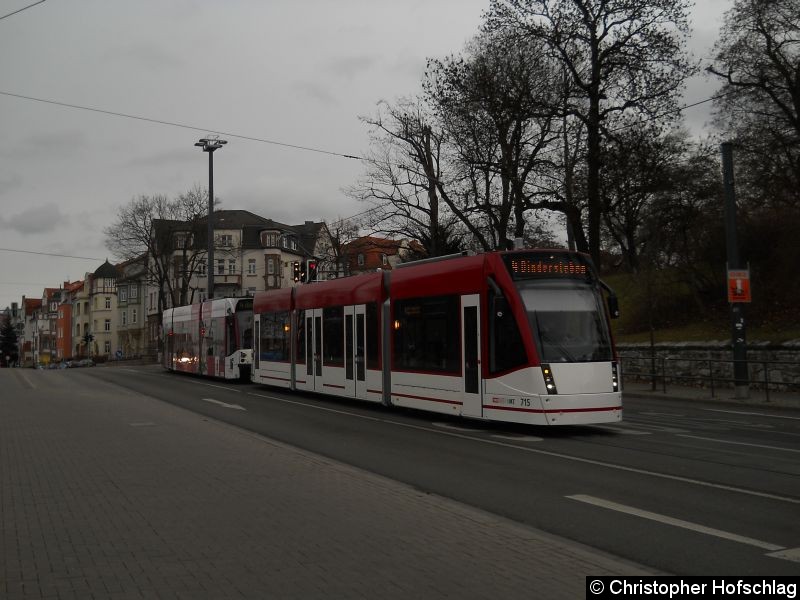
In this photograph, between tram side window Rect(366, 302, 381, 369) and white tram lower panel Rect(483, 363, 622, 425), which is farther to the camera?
tram side window Rect(366, 302, 381, 369)

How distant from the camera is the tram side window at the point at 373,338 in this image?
18.8m

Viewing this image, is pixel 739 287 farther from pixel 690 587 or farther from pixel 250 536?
pixel 250 536

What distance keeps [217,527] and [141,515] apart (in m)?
0.93

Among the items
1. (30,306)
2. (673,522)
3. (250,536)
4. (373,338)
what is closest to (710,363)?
(373,338)

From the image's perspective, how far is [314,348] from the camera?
22625mm

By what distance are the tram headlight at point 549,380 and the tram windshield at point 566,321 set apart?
186 millimetres

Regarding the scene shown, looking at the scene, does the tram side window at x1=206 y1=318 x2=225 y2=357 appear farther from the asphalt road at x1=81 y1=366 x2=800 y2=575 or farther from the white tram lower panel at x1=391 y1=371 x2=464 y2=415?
the white tram lower panel at x1=391 y1=371 x2=464 y2=415

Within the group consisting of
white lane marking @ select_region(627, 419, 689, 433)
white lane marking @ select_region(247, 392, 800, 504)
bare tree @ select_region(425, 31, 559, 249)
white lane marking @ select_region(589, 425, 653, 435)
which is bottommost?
white lane marking @ select_region(627, 419, 689, 433)

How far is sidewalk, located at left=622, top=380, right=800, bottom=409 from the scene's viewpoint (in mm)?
20609

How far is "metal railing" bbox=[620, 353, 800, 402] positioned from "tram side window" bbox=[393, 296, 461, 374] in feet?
31.9

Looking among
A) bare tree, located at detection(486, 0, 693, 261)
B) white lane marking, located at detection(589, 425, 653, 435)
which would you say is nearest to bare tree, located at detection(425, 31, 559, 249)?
bare tree, located at detection(486, 0, 693, 261)

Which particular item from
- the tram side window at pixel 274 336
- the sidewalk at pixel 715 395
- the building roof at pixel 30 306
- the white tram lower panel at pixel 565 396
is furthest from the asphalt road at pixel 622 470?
the building roof at pixel 30 306

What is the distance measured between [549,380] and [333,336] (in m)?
8.90

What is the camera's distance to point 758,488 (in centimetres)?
903
